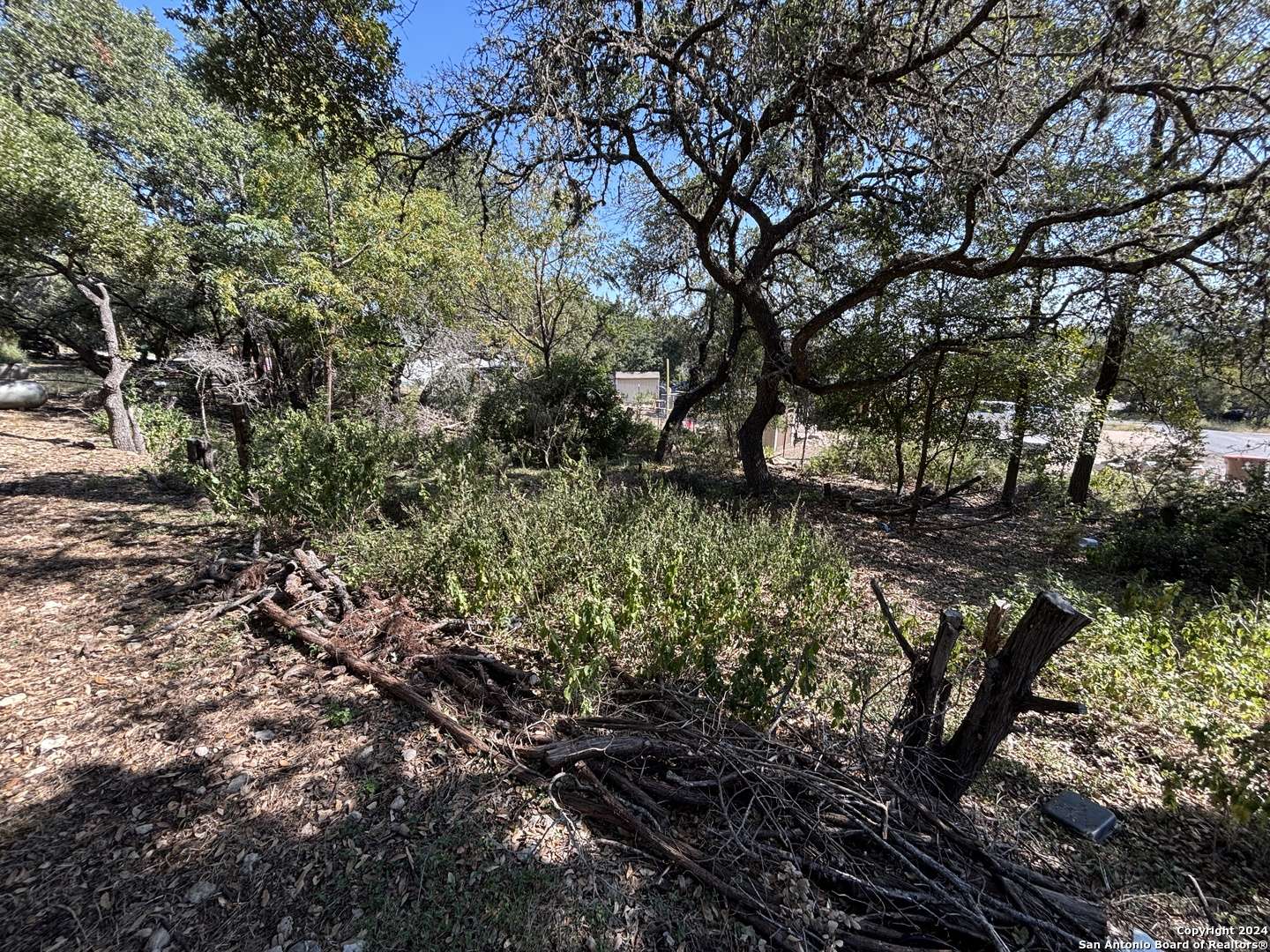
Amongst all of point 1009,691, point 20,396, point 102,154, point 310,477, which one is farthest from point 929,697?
point 20,396

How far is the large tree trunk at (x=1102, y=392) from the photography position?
5.64 meters

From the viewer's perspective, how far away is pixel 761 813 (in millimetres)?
1992

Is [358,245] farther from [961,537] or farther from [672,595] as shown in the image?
[961,537]

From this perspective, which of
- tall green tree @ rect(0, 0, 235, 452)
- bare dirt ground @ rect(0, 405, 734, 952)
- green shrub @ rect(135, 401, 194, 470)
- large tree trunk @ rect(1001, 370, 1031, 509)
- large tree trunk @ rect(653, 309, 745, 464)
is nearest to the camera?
bare dirt ground @ rect(0, 405, 734, 952)

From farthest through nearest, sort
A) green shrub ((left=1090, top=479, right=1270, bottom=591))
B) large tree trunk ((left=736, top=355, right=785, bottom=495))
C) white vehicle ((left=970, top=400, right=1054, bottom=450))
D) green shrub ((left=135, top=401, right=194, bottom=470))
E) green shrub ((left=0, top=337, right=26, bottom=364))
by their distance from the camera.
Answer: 1. green shrub ((left=0, top=337, right=26, bottom=364))
2. large tree trunk ((left=736, top=355, right=785, bottom=495))
3. green shrub ((left=135, top=401, right=194, bottom=470))
4. white vehicle ((left=970, top=400, right=1054, bottom=450))
5. green shrub ((left=1090, top=479, right=1270, bottom=591))

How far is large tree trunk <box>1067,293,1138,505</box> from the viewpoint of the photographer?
18.5ft

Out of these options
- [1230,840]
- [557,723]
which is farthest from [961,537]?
[557,723]

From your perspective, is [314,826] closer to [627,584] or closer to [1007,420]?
[627,584]

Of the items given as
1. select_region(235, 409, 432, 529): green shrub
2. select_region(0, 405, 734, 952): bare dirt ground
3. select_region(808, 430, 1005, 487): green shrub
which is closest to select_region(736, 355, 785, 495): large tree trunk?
select_region(808, 430, 1005, 487): green shrub

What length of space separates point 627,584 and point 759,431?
17.2 ft

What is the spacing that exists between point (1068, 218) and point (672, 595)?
4825 mm

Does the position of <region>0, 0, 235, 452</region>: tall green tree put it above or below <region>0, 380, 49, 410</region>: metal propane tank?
above

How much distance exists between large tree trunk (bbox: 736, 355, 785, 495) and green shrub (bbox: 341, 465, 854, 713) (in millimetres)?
3423

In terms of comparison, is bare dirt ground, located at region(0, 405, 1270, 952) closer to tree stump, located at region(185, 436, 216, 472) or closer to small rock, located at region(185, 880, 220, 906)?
small rock, located at region(185, 880, 220, 906)
